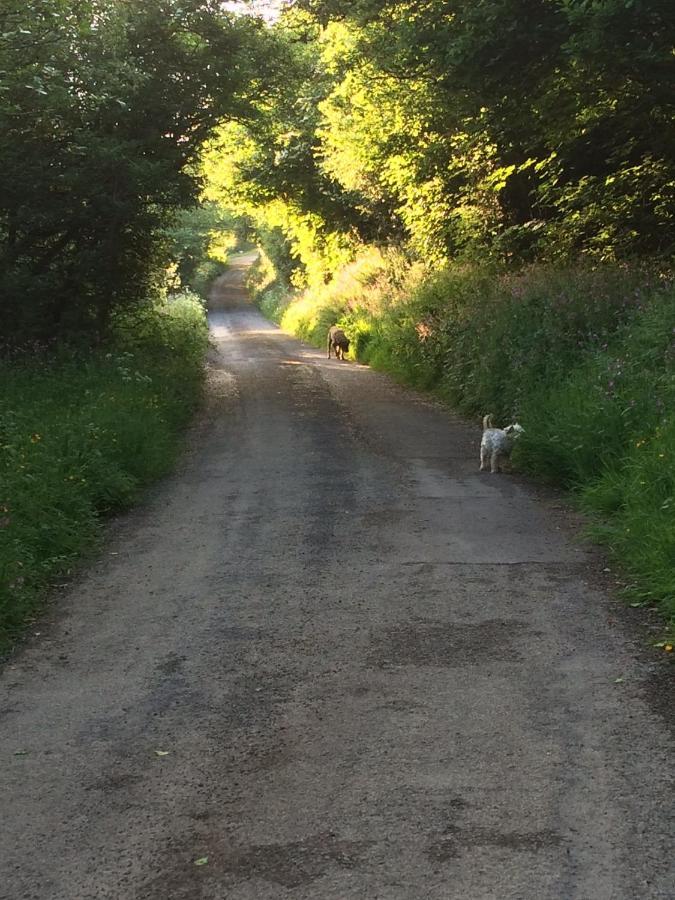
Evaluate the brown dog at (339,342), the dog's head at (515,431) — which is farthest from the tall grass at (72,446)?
the brown dog at (339,342)

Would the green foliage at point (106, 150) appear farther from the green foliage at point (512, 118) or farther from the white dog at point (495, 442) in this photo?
the white dog at point (495, 442)

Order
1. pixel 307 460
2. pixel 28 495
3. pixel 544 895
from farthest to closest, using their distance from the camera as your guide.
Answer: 1. pixel 307 460
2. pixel 28 495
3. pixel 544 895

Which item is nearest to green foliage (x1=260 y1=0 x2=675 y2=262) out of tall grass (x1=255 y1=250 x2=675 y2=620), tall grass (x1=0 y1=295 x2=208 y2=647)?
tall grass (x1=255 y1=250 x2=675 y2=620)

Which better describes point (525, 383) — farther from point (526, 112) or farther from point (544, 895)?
point (544, 895)

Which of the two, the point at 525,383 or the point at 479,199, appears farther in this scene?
the point at 479,199

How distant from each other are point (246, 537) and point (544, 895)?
200 inches

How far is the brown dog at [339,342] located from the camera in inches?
1024

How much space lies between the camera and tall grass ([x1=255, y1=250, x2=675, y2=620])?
22.7ft

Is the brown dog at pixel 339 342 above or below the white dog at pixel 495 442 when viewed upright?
above

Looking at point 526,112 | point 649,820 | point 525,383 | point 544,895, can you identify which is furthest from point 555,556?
point 526,112

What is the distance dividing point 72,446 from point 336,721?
5.56 m

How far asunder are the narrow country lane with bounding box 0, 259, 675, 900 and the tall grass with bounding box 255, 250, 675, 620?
0.59 m

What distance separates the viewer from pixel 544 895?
2975 millimetres

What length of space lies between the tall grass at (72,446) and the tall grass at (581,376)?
4.35 meters
